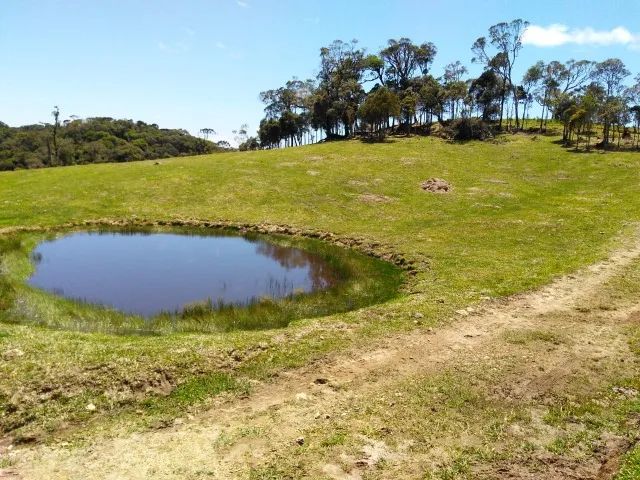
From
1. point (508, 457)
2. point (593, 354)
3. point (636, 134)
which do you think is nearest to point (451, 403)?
point (508, 457)

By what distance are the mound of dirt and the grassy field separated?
4.00ft

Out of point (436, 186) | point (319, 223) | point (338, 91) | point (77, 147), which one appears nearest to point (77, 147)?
point (77, 147)

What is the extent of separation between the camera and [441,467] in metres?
10.2

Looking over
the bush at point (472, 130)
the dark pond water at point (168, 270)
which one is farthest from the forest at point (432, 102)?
the dark pond water at point (168, 270)

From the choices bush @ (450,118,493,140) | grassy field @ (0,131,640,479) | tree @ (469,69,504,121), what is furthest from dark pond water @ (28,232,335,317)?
tree @ (469,69,504,121)

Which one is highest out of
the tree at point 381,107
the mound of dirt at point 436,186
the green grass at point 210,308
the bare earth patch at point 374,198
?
the tree at point 381,107

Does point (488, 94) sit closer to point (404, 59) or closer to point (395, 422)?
point (404, 59)

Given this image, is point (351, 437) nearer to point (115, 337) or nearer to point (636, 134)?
point (115, 337)

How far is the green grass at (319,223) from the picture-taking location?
1388cm

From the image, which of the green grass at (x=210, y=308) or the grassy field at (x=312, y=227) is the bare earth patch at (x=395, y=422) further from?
the green grass at (x=210, y=308)

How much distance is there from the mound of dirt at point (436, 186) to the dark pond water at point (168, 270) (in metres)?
23.1

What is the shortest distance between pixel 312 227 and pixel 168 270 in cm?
1449

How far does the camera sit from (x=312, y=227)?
1588 inches

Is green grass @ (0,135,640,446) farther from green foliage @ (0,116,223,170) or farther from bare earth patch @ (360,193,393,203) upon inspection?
green foliage @ (0,116,223,170)
